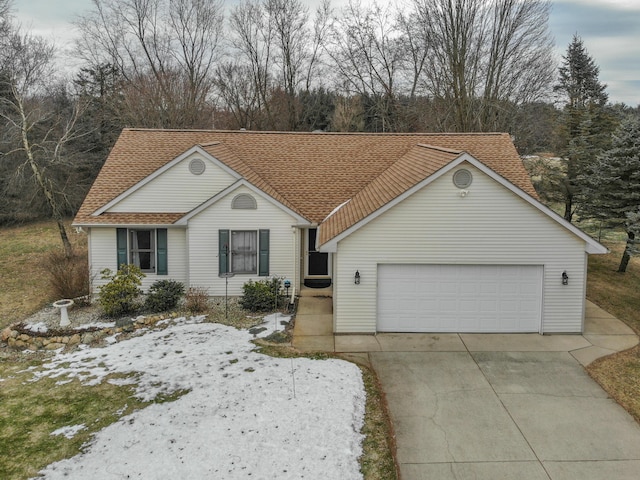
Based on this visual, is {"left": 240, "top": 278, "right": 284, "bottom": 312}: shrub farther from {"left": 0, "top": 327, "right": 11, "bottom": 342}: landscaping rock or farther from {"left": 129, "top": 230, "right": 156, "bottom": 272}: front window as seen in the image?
{"left": 0, "top": 327, "right": 11, "bottom": 342}: landscaping rock

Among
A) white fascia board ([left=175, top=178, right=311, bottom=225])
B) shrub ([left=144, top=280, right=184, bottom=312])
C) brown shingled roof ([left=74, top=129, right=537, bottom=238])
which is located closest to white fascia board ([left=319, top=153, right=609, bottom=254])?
brown shingled roof ([left=74, top=129, right=537, bottom=238])

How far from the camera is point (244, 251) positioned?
51.4ft

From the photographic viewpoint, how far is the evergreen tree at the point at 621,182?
17.9 meters

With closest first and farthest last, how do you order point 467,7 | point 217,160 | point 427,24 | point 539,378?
point 539,378 < point 217,160 < point 467,7 < point 427,24

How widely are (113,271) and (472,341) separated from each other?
11.7 metres

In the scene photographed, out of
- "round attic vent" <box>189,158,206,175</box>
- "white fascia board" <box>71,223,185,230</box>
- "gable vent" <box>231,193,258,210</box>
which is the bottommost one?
"white fascia board" <box>71,223,185,230</box>

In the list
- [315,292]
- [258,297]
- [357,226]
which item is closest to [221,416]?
[357,226]

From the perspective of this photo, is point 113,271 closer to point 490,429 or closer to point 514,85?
point 490,429

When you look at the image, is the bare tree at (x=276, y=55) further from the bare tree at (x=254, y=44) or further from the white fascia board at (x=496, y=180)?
the white fascia board at (x=496, y=180)

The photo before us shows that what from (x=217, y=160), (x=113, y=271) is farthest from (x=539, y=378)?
(x=113, y=271)

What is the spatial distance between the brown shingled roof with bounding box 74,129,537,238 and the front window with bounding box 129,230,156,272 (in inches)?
24.5

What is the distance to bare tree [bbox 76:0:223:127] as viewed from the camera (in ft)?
114

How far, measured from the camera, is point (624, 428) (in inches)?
321

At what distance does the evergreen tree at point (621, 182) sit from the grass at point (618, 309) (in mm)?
1518
